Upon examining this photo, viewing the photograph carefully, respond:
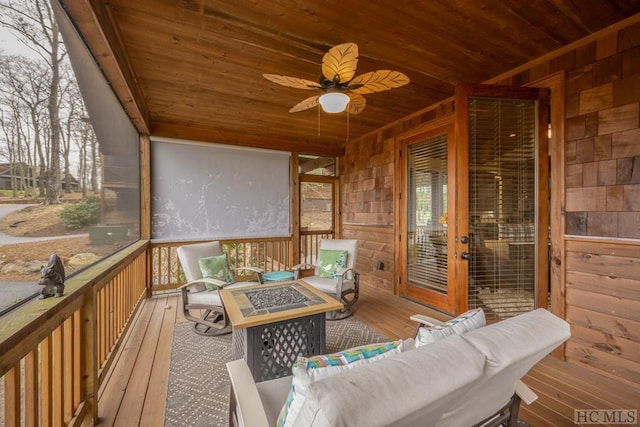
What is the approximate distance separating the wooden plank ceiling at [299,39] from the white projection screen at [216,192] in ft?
3.41

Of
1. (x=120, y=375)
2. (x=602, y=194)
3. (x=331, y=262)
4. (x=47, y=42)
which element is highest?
(x=47, y=42)

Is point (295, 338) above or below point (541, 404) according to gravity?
above

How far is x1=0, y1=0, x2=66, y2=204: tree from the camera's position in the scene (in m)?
1.18

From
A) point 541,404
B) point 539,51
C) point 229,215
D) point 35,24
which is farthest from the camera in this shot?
point 229,215

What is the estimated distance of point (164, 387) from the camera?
6.68 ft

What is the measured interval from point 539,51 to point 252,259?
461 cm

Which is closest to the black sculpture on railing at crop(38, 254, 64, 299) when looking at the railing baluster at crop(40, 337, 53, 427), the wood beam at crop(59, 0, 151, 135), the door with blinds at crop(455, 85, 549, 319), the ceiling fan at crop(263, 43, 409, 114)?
the railing baluster at crop(40, 337, 53, 427)

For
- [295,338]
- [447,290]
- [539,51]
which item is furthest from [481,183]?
[295,338]

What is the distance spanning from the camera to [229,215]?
470cm

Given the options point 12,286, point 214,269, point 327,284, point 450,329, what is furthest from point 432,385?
point 214,269

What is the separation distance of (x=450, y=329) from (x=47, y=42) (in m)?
2.40

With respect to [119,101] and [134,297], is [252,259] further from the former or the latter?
[119,101]

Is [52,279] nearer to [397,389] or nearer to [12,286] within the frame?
[12,286]

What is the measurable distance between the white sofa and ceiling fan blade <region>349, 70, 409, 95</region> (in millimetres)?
1725
